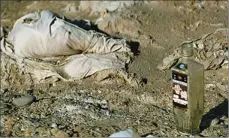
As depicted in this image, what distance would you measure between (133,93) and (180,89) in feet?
4.11

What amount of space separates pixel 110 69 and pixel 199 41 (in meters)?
1.06

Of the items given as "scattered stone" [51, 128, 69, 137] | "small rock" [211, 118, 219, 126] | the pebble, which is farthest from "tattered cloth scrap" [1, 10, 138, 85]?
"small rock" [211, 118, 219, 126]

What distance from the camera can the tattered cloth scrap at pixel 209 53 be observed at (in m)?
5.68

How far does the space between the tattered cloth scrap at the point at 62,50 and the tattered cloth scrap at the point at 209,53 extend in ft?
1.46

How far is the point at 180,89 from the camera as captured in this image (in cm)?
417

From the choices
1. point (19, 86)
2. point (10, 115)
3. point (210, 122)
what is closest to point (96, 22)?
point (19, 86)

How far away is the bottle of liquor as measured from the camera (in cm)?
411

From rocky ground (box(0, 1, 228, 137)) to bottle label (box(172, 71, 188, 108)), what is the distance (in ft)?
1.44

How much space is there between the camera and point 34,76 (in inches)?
232

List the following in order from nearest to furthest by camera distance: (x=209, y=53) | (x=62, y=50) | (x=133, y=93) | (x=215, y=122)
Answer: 1. (x=215, y=122)
2. (x=133, y=93)
3. (x=209, y=53)
4. (x=62, y=50)

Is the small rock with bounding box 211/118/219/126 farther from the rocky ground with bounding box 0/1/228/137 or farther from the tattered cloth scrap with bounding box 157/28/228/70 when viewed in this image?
the tattered cloth scrap with bounding box 157/28/228/70

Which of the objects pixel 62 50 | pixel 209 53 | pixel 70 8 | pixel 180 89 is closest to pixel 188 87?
pixel 180 89

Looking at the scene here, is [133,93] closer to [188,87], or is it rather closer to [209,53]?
[209,53]

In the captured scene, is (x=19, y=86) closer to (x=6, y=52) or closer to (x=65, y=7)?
(x=6, y=52)
